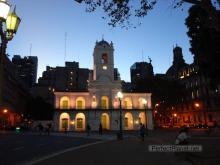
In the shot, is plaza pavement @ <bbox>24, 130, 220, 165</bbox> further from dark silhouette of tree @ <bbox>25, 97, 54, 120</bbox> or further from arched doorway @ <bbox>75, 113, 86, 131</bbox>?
dark silhouette of tree @ <bbox>25, 97, 54, 120</bbox>

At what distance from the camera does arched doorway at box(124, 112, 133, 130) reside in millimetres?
65188

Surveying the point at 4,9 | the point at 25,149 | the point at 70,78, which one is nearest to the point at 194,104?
the point at 25,149

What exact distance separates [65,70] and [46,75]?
44.5 m

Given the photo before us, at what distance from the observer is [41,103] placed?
286 ft

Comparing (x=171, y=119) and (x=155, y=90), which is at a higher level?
(x=155, y=90)

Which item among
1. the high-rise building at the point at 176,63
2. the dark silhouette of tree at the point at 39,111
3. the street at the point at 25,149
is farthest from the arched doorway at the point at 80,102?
the high-rise building at the point at 176,63

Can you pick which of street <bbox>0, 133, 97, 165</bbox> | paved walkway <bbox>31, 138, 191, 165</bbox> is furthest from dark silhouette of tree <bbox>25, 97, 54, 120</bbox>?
paved walkway <bbox>31, 138, 191, 165</bbox>

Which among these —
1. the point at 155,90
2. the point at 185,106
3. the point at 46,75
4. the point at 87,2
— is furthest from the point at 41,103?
the point at 46,75

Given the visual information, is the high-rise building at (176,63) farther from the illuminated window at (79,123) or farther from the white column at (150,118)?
the illuminated window at (79,123)

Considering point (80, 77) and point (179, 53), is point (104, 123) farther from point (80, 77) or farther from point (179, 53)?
point (80, 77)

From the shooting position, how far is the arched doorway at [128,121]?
214 feet

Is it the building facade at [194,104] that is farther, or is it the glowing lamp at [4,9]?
the building facade at [194,104]

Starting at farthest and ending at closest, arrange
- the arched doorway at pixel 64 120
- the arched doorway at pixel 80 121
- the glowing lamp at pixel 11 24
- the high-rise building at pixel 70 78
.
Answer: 1. the high-rise building at pixel 70 78
2. the arched doorway at pixel 80 121
3. the arched doorway at pixel 64 120
4. the glowing lamp at pixel 11 24

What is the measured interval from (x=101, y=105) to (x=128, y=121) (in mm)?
8075
